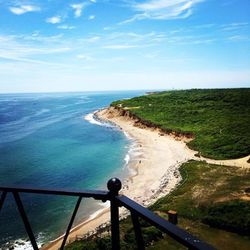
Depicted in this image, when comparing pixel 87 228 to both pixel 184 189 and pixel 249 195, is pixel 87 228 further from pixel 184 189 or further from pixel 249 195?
pixel 249 195

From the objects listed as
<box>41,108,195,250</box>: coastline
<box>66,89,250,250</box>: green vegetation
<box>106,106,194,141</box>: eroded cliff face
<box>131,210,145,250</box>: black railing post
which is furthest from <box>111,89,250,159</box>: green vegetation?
<box>131,210,145,250</box>: black railing post

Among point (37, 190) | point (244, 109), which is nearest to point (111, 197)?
point (37, 190)

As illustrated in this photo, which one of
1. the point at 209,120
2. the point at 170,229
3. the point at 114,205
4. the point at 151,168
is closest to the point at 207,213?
the point at 151,168

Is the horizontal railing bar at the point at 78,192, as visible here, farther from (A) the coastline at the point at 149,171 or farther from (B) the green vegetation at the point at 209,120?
(B) the green vegetation at the point at 209,120

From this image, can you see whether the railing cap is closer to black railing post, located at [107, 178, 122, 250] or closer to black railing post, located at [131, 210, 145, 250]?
black railing post, located at [107, 178, 122, 250]

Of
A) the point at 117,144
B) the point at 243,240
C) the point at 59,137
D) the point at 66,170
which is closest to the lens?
the point at 243,240
